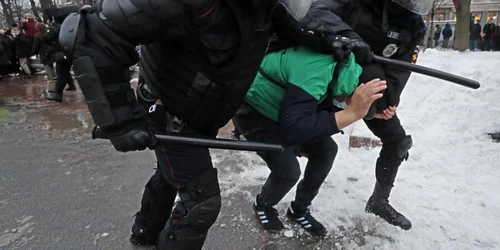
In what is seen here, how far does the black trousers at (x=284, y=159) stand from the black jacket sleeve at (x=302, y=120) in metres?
0.53

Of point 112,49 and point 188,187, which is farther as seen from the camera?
point 188,187

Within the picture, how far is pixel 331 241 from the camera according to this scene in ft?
8.77

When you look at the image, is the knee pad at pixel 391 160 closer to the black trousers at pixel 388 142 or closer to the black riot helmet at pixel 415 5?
the black trousers at pixel 388 142

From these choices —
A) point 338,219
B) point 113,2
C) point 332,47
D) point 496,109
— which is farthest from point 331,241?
point 496,109

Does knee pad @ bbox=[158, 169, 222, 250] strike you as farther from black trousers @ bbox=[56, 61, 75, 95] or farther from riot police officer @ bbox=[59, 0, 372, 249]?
black trousers @ bbox=[56, 61, 75, 95]

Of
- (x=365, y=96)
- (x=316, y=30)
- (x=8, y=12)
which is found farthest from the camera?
(x=8, y=12)

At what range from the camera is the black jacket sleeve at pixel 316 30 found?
200 cm

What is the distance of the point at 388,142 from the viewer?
289 cm

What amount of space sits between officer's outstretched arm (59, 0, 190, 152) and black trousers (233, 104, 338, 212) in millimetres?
965

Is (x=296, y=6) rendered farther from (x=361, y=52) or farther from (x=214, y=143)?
(x=214, y=143)

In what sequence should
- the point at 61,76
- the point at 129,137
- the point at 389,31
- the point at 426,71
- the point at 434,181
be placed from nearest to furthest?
the point at 129,137
the point at 426,71
the point at 389,31
the point at 434,181
the point at 61,76

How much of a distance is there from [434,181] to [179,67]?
2.66 meters

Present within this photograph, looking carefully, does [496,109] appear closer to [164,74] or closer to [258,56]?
[258,56]

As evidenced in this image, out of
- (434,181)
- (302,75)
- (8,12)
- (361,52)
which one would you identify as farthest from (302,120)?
(8,12)
